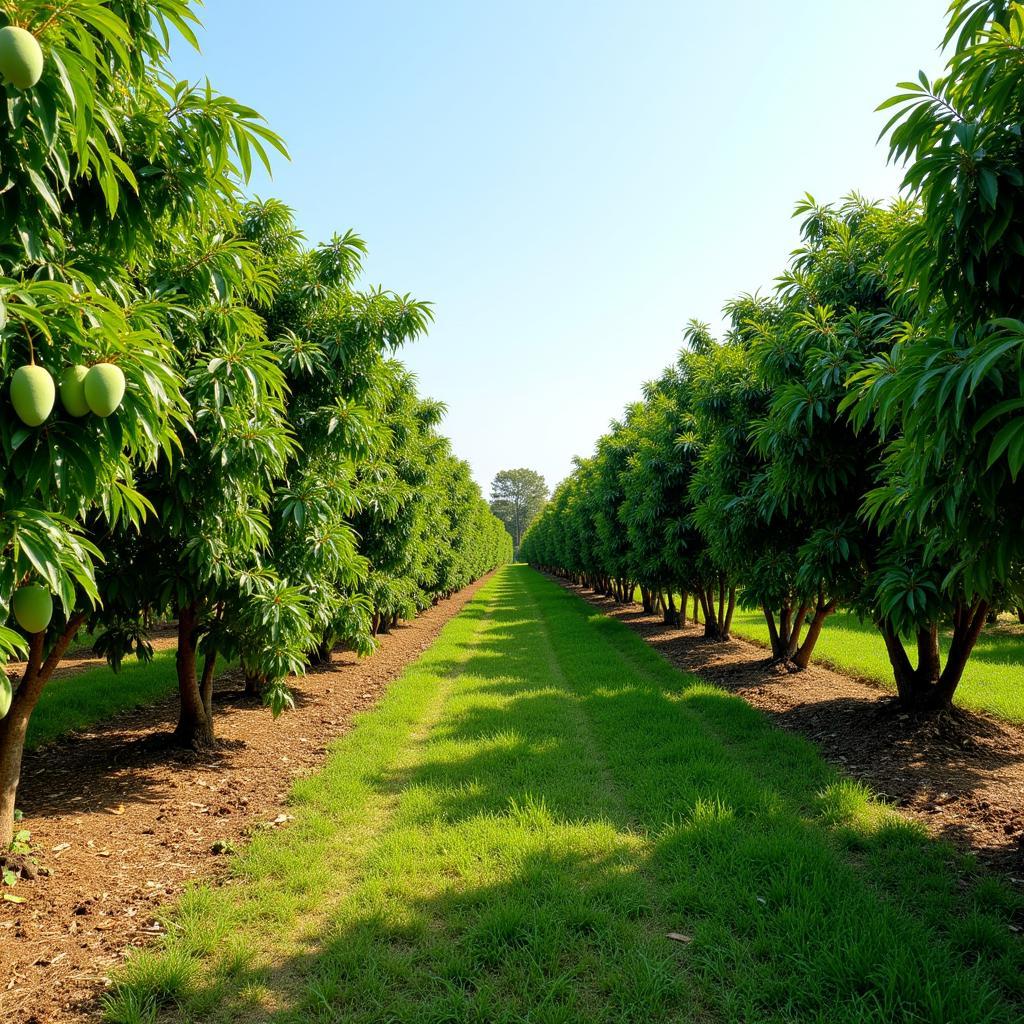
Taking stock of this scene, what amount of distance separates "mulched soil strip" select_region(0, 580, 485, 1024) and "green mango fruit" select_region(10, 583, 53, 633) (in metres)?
2.03

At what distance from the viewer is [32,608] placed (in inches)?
76.6

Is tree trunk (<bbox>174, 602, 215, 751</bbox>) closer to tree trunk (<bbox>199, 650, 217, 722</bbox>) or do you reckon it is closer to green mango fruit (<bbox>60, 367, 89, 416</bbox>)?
tree trunk (<bbox>199, 650, 217, 722</bbox>)

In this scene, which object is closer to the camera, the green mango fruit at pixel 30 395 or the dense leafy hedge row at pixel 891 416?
the green mango fruit at pixel 30 395

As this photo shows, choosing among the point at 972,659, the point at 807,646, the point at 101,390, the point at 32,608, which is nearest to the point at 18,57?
the point at 101,390

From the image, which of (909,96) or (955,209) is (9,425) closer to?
(955,209)

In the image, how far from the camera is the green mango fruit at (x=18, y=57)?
154 cm

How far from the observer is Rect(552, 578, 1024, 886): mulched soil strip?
14.7 feet

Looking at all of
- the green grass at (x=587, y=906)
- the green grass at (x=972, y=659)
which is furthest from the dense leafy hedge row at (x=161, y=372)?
the green grass at (x=972, y=659)

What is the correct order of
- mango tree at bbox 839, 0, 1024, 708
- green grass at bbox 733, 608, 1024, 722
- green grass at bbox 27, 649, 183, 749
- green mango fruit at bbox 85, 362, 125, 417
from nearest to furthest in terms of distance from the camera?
green mango fruit at bbox 85, 362, 125, 417 < mango tree at bbox 839, 0, 1024, 708 < green grass at bbox 27, 649, 183, 749 < green grass at bbox 733, 608, 1024, 722

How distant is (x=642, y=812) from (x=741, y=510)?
438cm

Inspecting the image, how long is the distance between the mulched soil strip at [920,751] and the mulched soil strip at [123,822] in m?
5.06

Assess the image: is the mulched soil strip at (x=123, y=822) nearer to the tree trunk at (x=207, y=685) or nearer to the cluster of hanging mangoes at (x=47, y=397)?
the tree trunk at (x=207, y=685)

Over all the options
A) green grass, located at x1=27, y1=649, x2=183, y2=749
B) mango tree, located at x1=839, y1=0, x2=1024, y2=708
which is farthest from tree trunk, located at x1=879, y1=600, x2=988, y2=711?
green grass, located at x1=27, y1=649, x2=183, y2=749

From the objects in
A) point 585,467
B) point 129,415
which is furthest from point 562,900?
point 585,467
